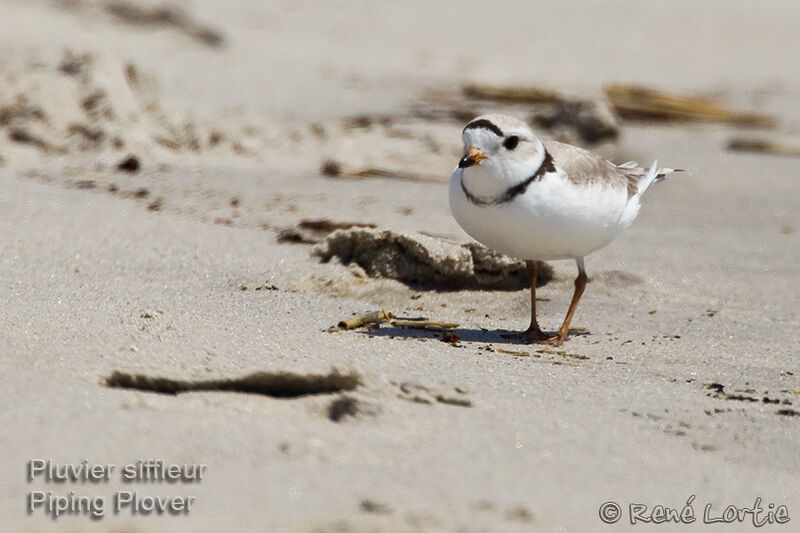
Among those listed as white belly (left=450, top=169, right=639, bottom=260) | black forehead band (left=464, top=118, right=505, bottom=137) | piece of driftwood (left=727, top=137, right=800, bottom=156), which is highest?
piece of driftwood (left=727, top=137, right=800, bottom=156)

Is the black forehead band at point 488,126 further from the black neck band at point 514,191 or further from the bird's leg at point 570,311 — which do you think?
the bird's leg at point 570,311

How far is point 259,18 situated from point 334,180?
6324 mm

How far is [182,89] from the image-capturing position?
9.17m

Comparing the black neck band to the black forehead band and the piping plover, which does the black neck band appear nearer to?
the piping plover

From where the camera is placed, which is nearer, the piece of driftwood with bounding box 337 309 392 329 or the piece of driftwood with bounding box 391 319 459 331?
the piece of driftwood with bounding box 337 309 392 329

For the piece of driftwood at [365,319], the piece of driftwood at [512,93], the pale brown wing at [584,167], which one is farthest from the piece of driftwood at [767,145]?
the piece of driftwood at [365,319]

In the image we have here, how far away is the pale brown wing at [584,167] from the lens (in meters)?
4.30

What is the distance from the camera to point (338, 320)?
4.30m

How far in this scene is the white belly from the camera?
4.16 m

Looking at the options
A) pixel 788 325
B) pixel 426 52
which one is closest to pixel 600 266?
pixel 788 325

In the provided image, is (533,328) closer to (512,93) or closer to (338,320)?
(338,320)

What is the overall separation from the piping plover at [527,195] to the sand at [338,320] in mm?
397

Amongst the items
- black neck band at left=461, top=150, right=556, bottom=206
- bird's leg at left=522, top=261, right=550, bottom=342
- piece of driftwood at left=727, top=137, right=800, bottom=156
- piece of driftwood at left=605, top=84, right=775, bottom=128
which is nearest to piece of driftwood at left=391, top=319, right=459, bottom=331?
bird's leg at left=522, top=261, right=550, bottom=342

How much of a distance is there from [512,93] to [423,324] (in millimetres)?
5147
